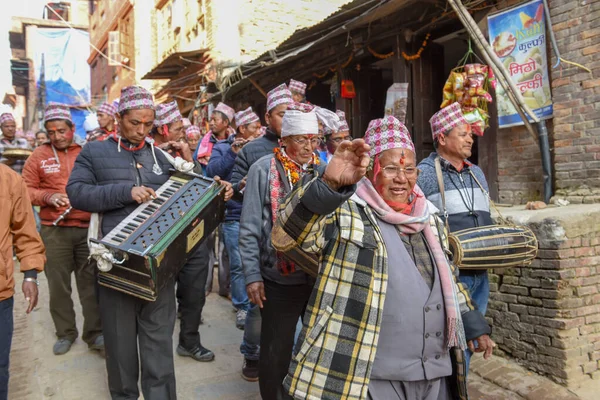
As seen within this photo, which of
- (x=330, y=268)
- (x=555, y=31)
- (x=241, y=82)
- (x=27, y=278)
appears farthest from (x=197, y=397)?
(x=241, y=82)

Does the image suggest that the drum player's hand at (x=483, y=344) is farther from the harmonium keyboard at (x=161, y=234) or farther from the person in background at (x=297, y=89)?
the person in background at (x=297, y=89)

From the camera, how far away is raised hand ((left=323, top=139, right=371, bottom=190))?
1835 mm

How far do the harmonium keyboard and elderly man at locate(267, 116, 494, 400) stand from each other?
1090 mm

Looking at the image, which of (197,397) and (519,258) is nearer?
(519,258)

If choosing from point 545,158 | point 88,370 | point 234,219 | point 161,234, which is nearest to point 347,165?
point 161,234

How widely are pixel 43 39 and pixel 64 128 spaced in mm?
26987

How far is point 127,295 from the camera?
309cm

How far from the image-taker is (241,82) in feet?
37.9

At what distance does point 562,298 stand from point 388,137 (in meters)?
2.89

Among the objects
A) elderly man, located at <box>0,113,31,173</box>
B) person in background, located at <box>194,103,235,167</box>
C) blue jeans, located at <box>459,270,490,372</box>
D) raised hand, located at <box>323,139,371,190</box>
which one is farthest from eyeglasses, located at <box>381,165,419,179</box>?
elderly man, located at <box>0,113,31,173</box>

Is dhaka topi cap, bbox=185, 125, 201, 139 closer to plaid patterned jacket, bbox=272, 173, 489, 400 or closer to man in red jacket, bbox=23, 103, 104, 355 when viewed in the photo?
man in red jacket, bbox=23, 103, 104, 355

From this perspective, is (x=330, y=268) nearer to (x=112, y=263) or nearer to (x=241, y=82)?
(x=112, y=263)

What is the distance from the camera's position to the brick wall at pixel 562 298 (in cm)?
417

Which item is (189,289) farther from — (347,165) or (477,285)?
(347,165)
